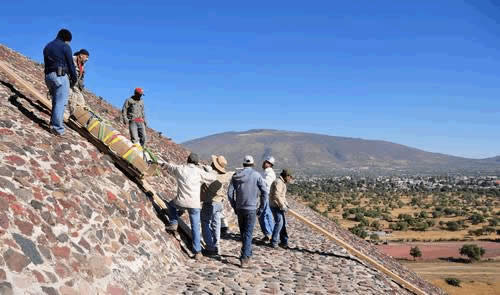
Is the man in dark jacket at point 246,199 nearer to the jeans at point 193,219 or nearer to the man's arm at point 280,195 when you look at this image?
the jeans at point 193,219

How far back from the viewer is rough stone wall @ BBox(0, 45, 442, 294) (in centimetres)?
652

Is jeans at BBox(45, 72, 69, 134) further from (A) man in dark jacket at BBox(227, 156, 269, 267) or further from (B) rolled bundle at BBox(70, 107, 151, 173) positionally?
(A) man in dark jacket at BBox(227, 156, 269, 267)

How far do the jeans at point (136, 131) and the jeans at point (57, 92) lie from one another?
3.20 m

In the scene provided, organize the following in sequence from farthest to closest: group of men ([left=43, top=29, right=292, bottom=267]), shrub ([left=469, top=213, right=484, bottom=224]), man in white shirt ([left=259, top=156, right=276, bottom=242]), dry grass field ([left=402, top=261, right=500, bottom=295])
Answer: shrub ([left=469, top=213, right=484, bottom=224]) < dry grass field ([left=402, top=261, right=500, bottom=295]) < man in white shirt ([left=259, top=156, right=276, bottom=242]) < group of men ([left=43, top=29, right=292, bottom=267])

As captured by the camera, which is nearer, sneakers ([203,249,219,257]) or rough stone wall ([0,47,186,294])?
rough stone wall ([0,47,186,294])

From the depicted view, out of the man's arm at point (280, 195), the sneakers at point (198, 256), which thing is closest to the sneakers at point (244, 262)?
the sneakers at point (198, 256)

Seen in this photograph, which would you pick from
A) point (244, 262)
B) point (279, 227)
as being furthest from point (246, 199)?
point (279, 227)

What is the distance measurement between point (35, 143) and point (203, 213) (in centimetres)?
405

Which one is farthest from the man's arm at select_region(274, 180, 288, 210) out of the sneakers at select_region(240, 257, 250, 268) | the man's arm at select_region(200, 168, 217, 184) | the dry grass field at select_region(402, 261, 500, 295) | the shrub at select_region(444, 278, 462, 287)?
the shrub at select_region(444, 278, 462, 287)

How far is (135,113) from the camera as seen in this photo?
42.1ft

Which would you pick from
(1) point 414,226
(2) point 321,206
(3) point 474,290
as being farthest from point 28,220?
(2) point 321,206

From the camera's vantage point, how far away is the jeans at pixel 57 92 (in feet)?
30.6

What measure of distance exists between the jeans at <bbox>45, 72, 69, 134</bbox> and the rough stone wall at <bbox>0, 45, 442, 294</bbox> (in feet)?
1.60

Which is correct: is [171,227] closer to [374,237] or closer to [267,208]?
[267,208]
